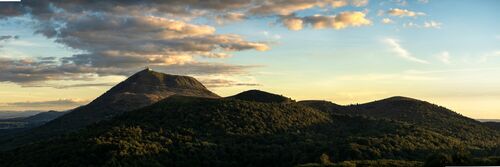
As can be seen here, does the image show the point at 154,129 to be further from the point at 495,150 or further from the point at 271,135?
the point at 495,150

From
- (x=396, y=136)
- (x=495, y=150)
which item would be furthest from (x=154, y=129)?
(x=495, y=150)

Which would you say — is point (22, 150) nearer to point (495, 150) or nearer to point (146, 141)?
point (146, 141)

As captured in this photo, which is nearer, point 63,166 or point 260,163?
point 63,166

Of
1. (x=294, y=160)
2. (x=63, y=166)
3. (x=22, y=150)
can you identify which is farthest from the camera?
(x=22, y=150)

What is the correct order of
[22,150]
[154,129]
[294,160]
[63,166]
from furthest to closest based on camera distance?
[154,129]
[22,150]
[294,160]
[63,166]

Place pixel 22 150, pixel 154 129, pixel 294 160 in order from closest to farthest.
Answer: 1. pixel 294 160
2. pixel 22 150
3. pixel 154 129

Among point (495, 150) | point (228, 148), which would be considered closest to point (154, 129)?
point (228, 148)
